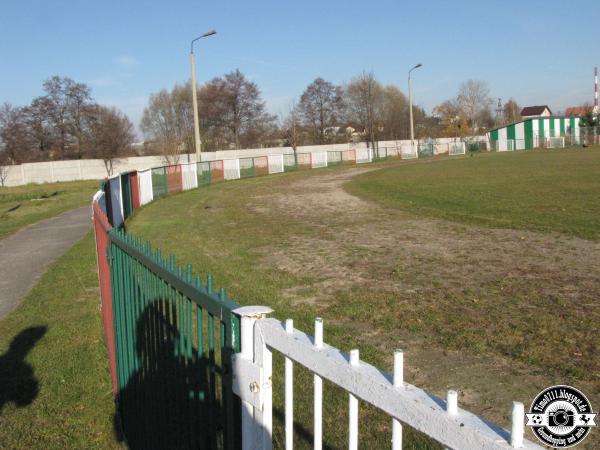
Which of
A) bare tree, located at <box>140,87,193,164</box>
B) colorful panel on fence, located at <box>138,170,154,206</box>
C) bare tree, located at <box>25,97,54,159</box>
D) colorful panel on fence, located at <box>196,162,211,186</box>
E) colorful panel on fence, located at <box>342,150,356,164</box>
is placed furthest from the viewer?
bare tree, located at <box>140,87,193,164</box>

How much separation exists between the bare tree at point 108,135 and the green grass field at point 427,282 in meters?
41.0

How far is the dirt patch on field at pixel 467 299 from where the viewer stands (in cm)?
492

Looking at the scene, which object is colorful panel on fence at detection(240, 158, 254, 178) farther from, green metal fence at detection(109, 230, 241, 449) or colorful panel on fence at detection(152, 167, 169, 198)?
green metal fence at detection(109, 230, 241, 449)

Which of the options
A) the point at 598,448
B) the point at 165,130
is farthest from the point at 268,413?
the point at 165,130

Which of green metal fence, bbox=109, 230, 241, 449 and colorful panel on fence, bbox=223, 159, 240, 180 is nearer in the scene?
green metal fence, bbox=109, 230, 241, 449

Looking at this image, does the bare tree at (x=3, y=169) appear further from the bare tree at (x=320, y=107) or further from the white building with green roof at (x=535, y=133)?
the white building with green roof at (x=535, y=133)

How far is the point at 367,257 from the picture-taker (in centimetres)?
1016

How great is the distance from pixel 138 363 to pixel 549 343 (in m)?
3.54

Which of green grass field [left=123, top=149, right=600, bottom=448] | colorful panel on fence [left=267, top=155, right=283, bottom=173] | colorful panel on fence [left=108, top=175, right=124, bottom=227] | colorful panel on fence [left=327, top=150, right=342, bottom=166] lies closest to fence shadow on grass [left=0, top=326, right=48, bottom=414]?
green grass field [left=123, top=149, right=600, bottom=448]

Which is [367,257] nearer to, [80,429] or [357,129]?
[80,429]

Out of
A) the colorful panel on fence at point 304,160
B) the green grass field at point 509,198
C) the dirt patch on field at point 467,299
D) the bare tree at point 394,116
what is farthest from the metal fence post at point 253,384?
the bare tree at point 394,116

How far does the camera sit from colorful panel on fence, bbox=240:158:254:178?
131 feet

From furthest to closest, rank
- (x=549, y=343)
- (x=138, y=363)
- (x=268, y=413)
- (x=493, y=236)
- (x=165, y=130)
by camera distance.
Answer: (x=165, y=130) < (x=493, y=236) < (x=549, y=343) < (x=138, y=363) < (x=268, y=413)

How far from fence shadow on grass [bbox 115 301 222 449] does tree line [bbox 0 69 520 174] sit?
142 ft
